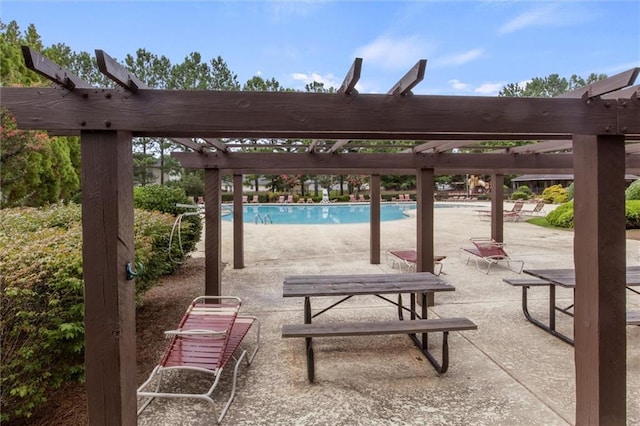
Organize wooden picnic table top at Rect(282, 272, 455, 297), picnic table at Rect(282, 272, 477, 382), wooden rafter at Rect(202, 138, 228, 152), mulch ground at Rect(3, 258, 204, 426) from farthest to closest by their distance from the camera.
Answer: wooden rafter at Rect(202, 138, 228, 152), wooden picnic table top at Rect(282, 272, 455, 297), picnic table at Rect(282, 272, 477, 382), mulch ground at Rect(3, 258, 204, 426)

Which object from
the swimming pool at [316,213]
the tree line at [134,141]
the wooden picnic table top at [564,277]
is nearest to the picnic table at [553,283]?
the wooden picnic table top at [564,277]

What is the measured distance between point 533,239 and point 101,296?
13.0m

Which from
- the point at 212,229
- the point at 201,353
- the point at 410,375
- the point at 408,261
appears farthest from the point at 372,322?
the point at 408,261

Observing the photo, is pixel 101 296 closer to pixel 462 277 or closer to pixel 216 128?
pixel 216 128

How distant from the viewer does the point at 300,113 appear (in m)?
2.17

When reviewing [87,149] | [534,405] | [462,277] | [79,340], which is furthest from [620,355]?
[462,277]

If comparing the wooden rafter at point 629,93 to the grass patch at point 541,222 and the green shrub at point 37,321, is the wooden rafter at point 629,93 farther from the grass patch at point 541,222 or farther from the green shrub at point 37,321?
the grass patch at point 541,222

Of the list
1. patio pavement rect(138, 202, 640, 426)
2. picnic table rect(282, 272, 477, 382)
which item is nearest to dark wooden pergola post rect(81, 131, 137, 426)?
patio pavement rect(138, 202, 640, 426)

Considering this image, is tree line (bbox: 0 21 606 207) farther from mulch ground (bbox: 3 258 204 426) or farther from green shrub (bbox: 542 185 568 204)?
green shrub (bbox: 542 185 568 204)

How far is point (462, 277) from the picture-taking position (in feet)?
23.7

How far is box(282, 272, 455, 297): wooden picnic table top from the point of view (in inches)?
151

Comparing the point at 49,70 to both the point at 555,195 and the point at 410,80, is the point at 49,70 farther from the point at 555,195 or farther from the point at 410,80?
the point at 555,195

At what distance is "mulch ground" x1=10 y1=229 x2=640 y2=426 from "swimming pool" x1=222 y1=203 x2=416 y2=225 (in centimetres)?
1251

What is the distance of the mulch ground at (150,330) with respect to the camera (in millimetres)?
2713
